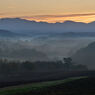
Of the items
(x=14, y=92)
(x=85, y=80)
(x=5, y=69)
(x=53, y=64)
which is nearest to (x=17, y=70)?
(x=5, y=69)

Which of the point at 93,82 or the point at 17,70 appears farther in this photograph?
the point at 17,70

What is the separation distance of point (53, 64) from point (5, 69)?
85.1 ft

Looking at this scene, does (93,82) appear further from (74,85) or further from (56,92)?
(56,92)

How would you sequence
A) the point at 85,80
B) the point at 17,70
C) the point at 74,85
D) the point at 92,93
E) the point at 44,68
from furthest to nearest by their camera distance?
the point at 44,68 → the point at 17,70 → the point at 85,80 → the point at 74,85 → the point at 92,93

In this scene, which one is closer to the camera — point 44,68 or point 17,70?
point 17,70

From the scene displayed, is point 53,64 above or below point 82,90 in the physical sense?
below

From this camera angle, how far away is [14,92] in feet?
152

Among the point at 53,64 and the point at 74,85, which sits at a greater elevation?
the point at 74,85

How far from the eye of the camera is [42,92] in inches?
1774

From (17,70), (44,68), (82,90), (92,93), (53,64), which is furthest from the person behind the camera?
(53,64)

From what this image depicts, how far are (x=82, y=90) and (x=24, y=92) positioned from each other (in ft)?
30.8

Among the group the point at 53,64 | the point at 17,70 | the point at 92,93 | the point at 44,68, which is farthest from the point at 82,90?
the point at 53,64

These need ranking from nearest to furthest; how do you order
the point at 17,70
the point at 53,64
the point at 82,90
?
the point at 82,90
the point at 17,70
the point at 53,64

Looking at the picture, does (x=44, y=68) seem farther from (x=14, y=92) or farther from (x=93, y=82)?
(x=14, y=92)
